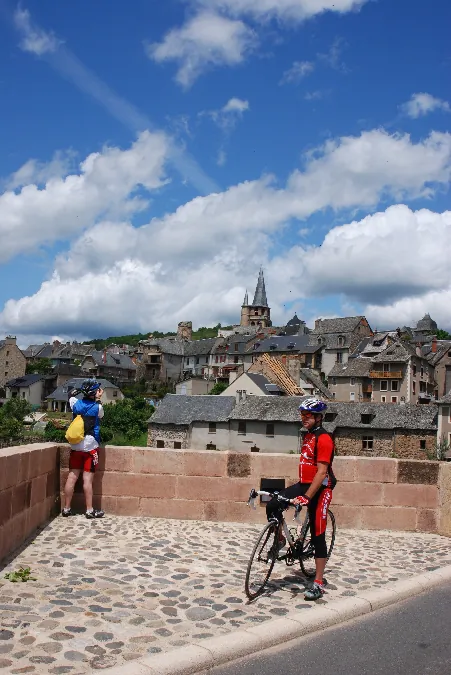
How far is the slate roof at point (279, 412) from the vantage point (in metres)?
52.6

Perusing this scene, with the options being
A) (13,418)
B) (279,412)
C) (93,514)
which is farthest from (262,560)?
(13,418)

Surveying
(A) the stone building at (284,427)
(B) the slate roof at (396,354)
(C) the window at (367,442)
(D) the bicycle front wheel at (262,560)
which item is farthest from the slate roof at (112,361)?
(D) the bicycle front wheel at (262,560)

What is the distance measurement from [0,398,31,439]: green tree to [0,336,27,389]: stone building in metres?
19.8

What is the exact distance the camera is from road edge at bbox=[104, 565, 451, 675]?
4199 millimetres

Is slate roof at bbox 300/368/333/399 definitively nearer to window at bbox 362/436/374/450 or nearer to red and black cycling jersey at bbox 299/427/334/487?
window at bbox 362/436/374/450

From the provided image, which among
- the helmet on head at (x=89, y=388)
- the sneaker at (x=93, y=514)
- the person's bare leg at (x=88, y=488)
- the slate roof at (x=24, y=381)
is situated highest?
the slate roof at (x=24, y=381)

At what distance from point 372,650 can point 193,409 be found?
5160 centimetres

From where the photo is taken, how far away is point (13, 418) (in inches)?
2813

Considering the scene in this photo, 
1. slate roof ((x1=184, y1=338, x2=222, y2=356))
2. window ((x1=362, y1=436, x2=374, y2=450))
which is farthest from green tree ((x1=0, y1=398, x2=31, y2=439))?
slate roof ((x1=184, y1=338, x2=222, y2=356))

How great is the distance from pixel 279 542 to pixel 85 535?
304 cm

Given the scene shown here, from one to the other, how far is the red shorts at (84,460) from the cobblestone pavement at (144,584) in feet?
2.44

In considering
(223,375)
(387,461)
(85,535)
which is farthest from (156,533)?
(223,375)

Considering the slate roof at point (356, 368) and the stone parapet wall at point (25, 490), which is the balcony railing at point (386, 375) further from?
the stone parapet wall at point (25, 490)

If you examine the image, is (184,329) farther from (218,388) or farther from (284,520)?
(284,520)
